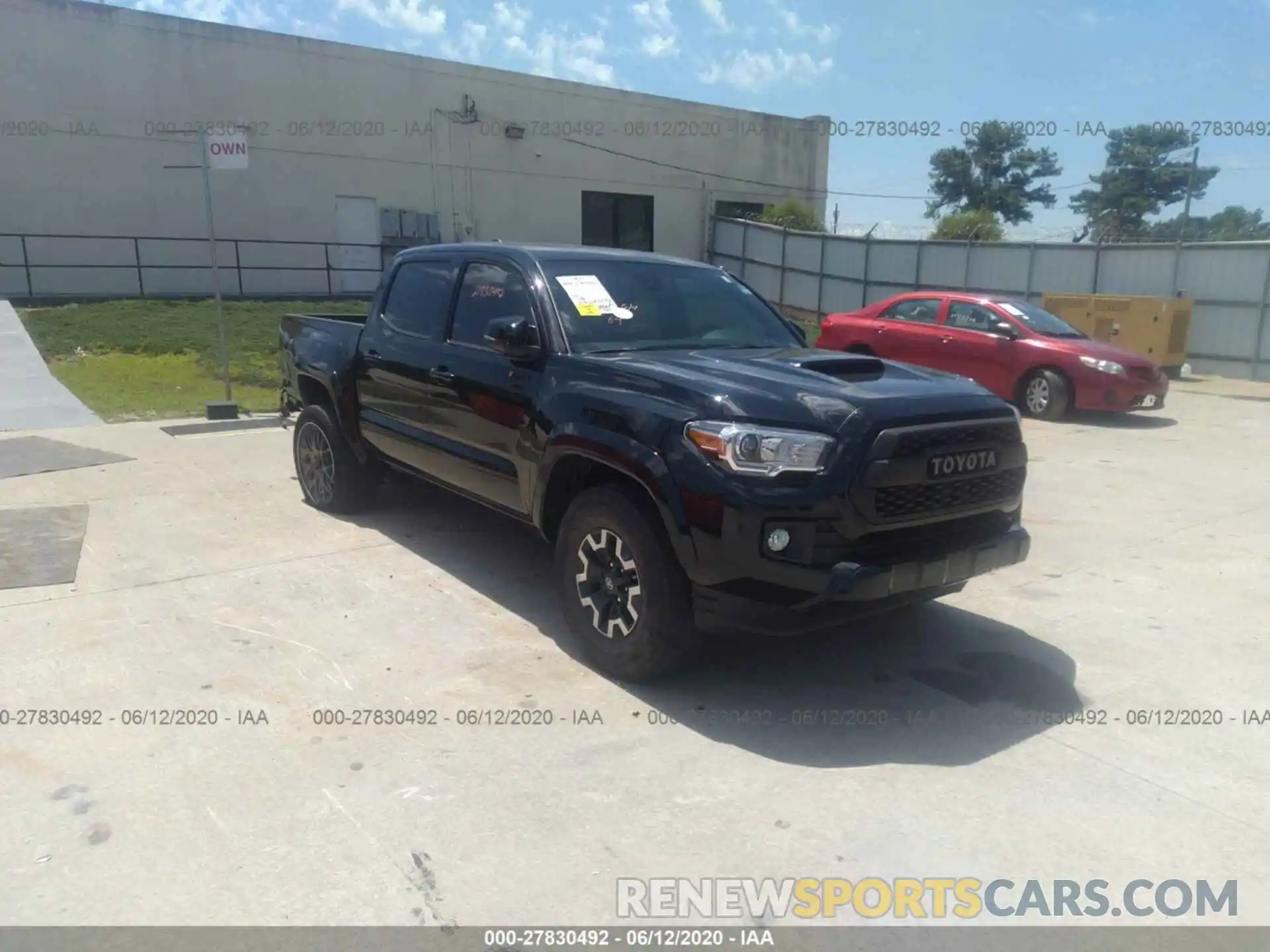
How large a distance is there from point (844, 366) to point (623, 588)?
1.41 metres

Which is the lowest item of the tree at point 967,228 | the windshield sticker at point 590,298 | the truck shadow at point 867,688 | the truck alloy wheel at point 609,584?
the truck shadow at point 867,688

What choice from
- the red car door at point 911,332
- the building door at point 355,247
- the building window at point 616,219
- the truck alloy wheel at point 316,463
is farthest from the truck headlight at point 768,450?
the building window at point 616,219

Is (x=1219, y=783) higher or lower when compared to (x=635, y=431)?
lower

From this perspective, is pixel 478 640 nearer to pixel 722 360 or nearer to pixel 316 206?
pixel 722 360

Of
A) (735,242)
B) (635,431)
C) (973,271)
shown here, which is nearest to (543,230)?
(735,242)

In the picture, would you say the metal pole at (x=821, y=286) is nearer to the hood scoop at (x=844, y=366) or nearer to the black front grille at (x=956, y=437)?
the hood scoop at (x=844, y=366)

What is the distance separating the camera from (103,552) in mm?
5863

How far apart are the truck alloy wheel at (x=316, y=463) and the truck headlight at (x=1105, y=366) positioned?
8.91 meters

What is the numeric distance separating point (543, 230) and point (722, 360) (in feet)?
78.9

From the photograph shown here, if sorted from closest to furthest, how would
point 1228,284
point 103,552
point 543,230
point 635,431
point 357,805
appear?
point 357,805, point 635,431, point 103,552, point 1228,284, point 543,230

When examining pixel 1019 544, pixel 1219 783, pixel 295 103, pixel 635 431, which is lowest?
pixel 1219 783

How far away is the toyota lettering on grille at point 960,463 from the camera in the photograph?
12.8 ft

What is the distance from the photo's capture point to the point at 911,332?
1296cm

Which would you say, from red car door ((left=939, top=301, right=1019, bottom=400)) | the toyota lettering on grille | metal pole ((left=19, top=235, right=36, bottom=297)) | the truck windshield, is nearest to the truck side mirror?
the truck windshield
